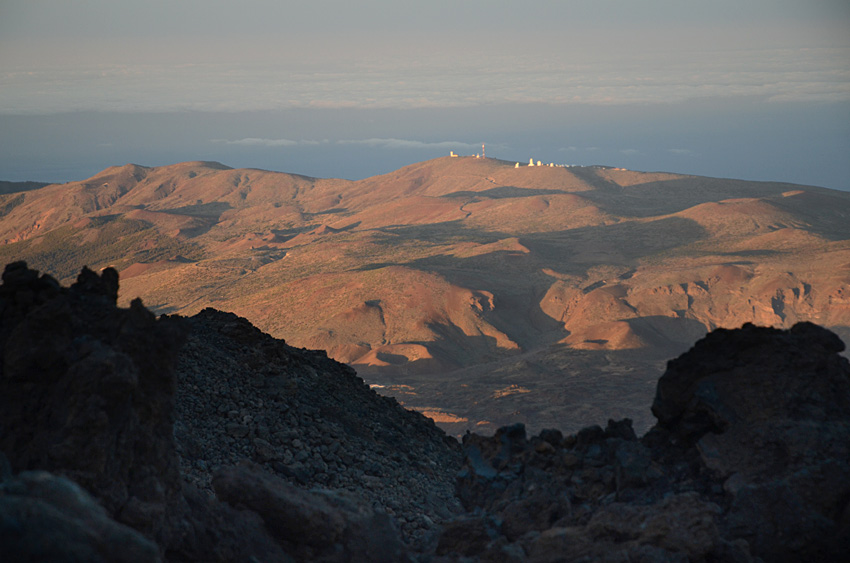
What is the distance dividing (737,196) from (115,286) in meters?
147

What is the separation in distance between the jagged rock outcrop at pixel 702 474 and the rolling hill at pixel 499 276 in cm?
3909

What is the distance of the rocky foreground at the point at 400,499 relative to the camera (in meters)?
6.04

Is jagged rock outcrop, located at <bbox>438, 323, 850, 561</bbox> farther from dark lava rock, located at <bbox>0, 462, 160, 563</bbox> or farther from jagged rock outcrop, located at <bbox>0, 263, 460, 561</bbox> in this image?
dark lava rock, located at <bbox>0, 462, 160, 563</bbox>

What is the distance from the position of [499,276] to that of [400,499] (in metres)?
77.2

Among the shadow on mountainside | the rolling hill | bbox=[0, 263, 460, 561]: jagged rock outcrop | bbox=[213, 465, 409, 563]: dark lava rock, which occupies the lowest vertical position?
the rolling hill

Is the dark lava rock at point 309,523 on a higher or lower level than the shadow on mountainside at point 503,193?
higher

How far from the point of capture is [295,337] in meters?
72.5

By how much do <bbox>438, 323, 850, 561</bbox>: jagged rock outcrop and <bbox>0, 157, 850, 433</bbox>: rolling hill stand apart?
128ft

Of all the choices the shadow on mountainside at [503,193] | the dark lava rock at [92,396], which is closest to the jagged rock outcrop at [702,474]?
the dark lava rock at [92,396]

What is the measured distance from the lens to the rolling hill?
63500 mm

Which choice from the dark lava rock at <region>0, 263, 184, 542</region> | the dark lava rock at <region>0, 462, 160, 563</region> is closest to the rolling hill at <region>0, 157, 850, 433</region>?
the dark lava rock at <region>0, 263, 184, 542</region>

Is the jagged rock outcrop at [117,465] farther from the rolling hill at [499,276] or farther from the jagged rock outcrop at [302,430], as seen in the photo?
the rolling hill at [499,276]

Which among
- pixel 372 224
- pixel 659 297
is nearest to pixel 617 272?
pixel 659 297

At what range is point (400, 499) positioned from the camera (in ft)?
37.3
